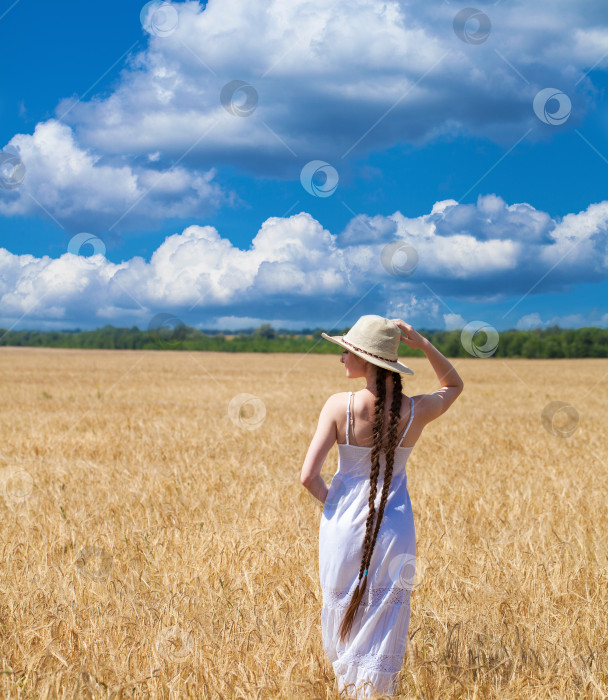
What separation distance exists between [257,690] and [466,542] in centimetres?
273

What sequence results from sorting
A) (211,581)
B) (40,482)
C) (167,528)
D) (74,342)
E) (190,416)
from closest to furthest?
(211,581)
(167,528)
(40,482)
(190,416)
(74,342)

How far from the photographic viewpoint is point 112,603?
3910 millimetres

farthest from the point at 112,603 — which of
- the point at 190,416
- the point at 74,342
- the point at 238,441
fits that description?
the point at 74,342

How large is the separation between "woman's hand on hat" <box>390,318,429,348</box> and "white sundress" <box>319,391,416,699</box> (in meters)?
0.38

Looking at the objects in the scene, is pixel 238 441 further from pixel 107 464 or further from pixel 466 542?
pixel 466 542

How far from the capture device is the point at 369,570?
2.92m

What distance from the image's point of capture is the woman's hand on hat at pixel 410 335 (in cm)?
302
